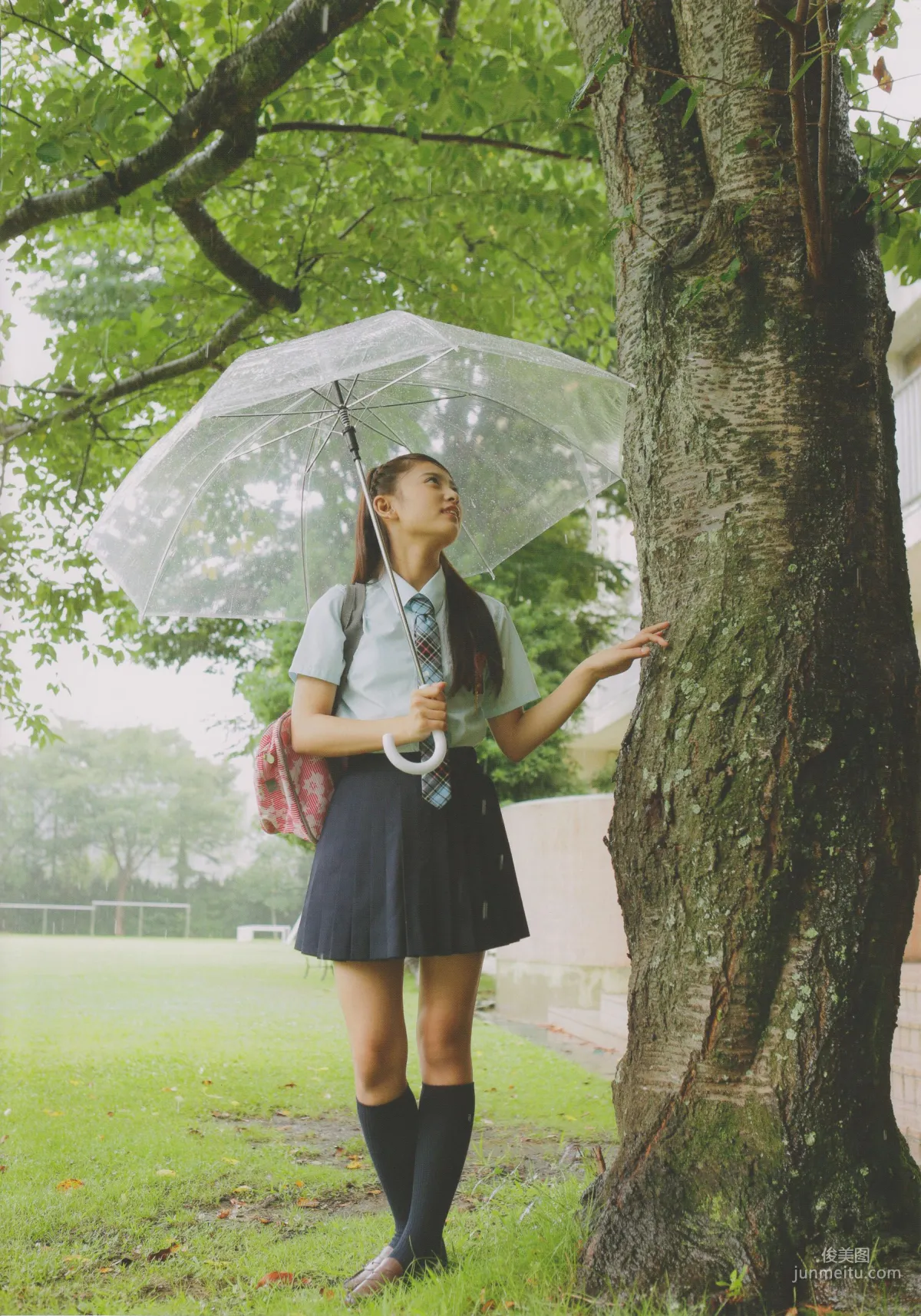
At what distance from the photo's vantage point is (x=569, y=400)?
304 centimetres

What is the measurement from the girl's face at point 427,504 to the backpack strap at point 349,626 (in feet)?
0.80

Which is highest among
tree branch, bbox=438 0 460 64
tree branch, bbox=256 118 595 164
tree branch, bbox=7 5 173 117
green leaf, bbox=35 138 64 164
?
tree branch, bbox=438 0 460 64

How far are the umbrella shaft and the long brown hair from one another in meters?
0.04

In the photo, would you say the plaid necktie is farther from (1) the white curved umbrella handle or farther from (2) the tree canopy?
(2) the tree canopy

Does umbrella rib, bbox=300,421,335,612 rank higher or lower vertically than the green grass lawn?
higher

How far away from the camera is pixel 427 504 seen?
9.32ft

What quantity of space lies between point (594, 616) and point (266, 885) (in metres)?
24.8

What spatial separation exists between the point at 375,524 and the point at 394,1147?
5.16 feet

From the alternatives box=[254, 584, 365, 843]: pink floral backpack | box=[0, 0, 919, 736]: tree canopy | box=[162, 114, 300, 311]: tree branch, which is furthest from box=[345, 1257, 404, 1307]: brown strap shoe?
box=[162, 114, 300, 311]: tree branch

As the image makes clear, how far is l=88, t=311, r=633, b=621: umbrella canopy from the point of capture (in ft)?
9.92

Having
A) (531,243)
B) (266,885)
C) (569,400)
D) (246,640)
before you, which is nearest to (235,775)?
(266,885)

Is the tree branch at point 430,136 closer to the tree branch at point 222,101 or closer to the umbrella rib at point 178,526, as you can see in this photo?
the tree branch at point 222,101

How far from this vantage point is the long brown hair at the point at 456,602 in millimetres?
2785

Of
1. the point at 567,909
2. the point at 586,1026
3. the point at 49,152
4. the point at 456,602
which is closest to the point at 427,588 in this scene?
the point at 456,602
